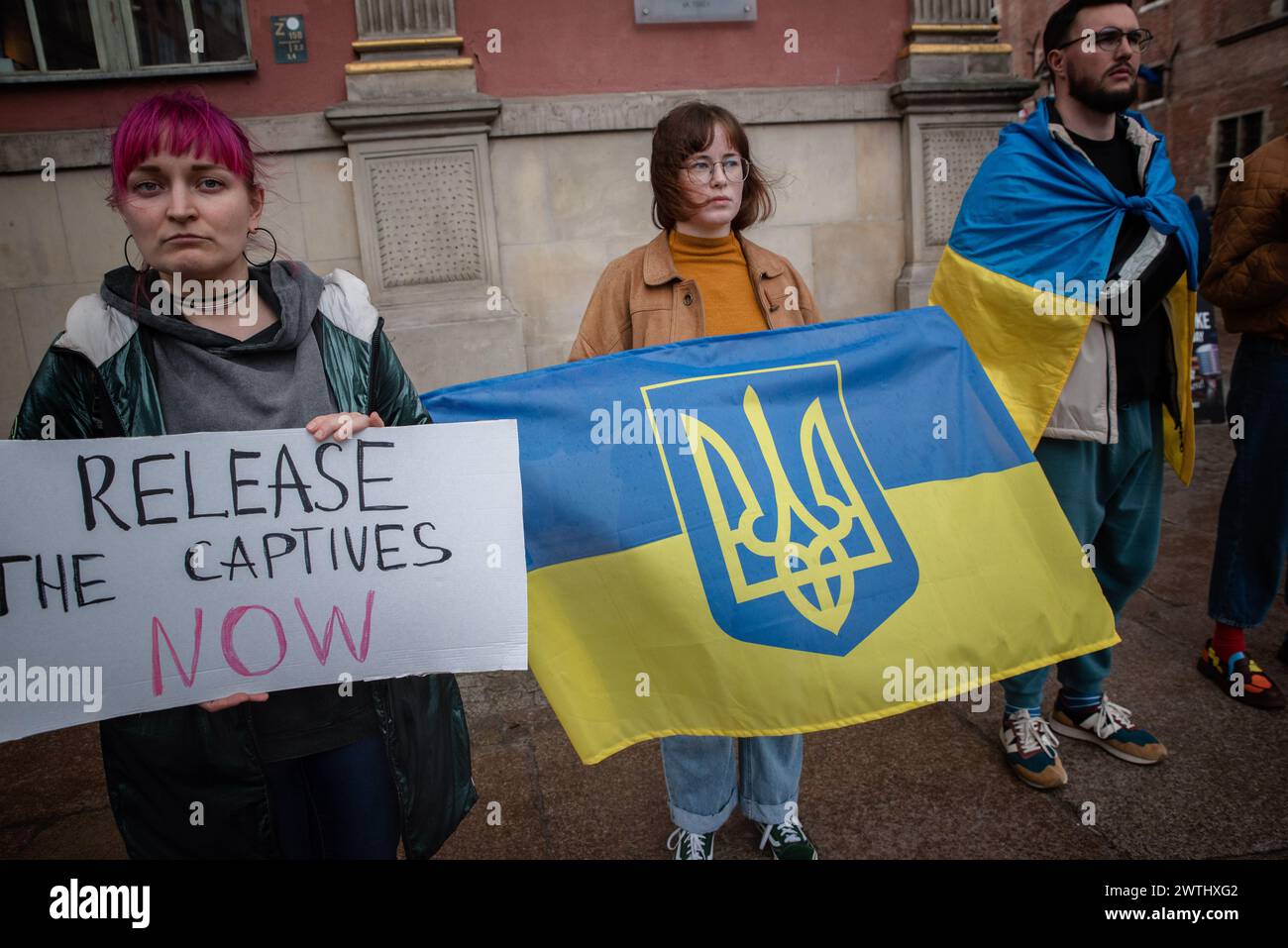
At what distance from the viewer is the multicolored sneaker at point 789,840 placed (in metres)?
2.25

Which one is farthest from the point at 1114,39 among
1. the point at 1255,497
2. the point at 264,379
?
the point at 264,379

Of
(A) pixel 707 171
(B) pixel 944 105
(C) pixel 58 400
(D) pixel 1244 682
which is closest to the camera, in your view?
(C) pixel 58 400

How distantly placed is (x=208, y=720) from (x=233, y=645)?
0.52 feet

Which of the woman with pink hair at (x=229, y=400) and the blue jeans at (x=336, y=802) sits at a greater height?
the woman with pink hair at (x=229, y=400)

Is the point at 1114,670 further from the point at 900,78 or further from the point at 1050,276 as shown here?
the point at 900,78

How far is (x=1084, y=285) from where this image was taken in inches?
92.1

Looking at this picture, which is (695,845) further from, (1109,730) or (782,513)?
(1109,730)

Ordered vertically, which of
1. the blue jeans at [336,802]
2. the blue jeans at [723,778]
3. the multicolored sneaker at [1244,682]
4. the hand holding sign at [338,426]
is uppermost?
the hand holding sign at [338,426]

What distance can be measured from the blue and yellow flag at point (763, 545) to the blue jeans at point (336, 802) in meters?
0.39

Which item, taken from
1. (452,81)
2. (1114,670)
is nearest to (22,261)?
(452,81)

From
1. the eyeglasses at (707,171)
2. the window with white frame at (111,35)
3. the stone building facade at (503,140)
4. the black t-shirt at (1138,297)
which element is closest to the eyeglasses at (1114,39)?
the black t-shirt at (1138,297)

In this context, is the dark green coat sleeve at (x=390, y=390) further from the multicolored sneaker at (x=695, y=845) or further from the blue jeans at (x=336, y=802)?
the multicolored sneaker at (x=695, y=845)

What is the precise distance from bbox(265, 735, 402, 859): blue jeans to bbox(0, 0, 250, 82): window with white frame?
554 cm

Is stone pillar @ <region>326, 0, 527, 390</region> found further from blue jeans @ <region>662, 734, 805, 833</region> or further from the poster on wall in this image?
the poster on wall
